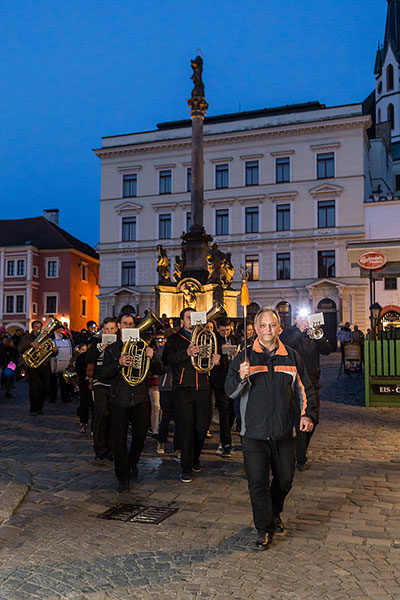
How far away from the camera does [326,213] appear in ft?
149

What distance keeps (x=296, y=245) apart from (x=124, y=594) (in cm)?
4226

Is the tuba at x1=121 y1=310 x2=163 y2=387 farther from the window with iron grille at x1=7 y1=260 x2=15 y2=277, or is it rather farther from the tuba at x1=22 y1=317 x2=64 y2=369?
the window with iron grille at x1=7 y1=260 x2=15 y2=277

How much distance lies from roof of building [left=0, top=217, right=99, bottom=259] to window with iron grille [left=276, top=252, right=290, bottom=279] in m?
19.7

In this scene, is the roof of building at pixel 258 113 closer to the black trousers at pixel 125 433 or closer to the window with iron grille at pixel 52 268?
the window with iron grille at pixel 52 268

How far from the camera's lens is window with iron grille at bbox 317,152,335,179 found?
45469 mm

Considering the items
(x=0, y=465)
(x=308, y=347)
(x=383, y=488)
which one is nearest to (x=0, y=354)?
(x=0, y=465)

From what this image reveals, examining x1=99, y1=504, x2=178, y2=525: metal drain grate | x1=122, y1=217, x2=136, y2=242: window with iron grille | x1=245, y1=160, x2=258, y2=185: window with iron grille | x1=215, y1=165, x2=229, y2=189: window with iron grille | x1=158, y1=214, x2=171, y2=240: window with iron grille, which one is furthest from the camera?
x1=122, y1=217, x2=136, y2=242: window with iron grille

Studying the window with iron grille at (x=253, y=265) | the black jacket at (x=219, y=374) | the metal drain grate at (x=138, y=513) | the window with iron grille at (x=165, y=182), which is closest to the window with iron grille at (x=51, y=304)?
the window with iron grille at (x=165, y=182)

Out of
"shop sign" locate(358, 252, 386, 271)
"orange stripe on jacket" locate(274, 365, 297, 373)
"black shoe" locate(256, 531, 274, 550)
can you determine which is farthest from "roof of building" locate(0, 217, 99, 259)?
"black shoe" locate(256, 531, 274, 550)

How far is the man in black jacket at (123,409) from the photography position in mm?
7070

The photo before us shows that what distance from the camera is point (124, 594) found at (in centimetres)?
421

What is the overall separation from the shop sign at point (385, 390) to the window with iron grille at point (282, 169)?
110 feet

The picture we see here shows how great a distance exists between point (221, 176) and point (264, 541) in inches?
1766

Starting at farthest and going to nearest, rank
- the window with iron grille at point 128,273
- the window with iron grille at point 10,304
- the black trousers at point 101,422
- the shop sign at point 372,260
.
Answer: the window with iron grille at point 10,304, the window with iron grille at point 128,273, the shop sign at point 372,260, the black trousers at point 101,422
